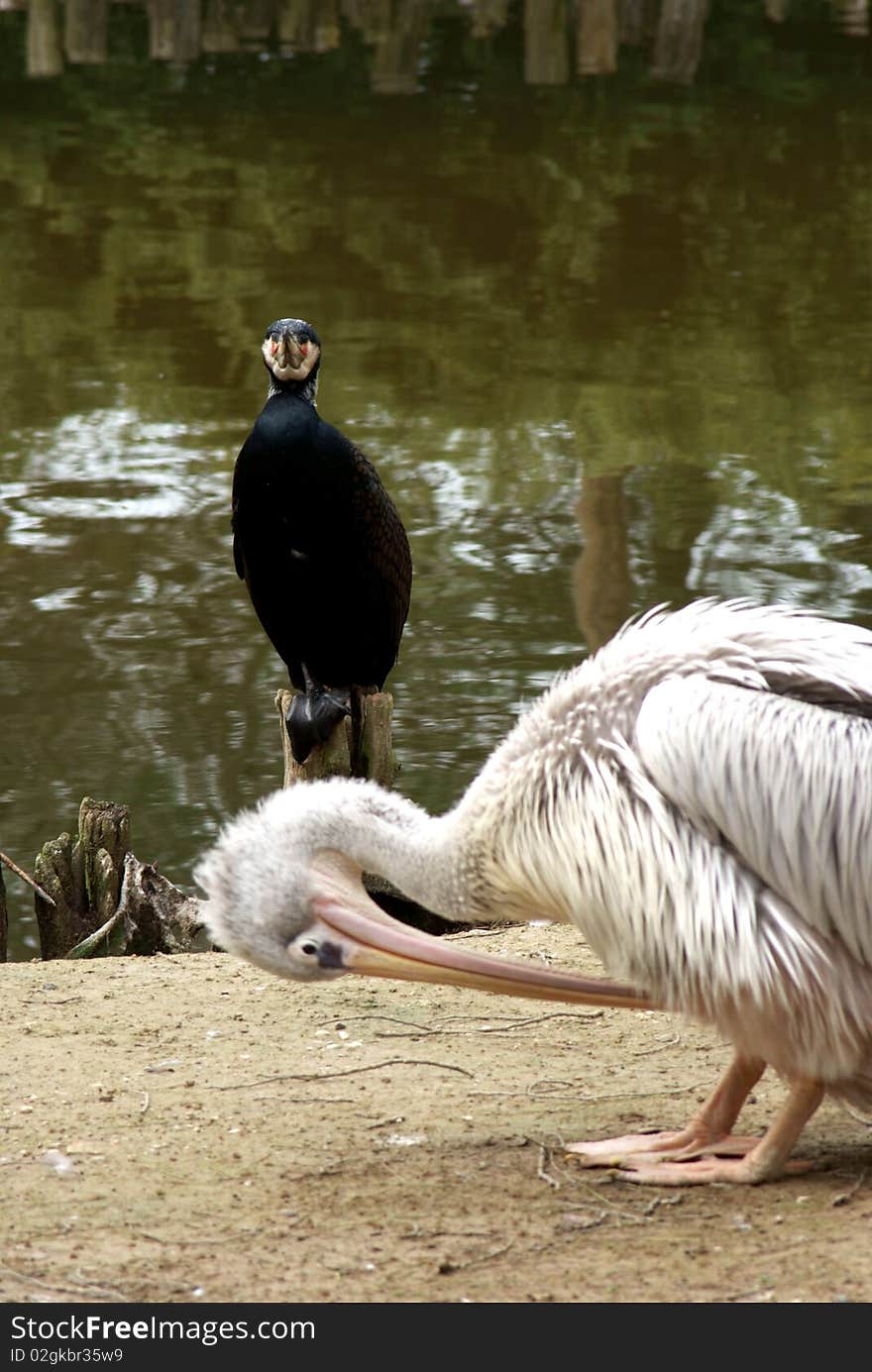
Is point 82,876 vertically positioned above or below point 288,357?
below

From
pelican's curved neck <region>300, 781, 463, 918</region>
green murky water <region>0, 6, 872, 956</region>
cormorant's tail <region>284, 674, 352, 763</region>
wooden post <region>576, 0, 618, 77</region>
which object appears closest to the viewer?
pelican's curved neck <region>300, 781, 463, 918</region>

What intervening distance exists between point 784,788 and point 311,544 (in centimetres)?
215

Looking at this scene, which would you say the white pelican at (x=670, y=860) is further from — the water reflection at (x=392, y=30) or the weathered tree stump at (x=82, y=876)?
the water reflection at (x=392, y=30)

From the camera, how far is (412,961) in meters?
3.63

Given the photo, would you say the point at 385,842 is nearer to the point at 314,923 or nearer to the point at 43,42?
the point at 314,923

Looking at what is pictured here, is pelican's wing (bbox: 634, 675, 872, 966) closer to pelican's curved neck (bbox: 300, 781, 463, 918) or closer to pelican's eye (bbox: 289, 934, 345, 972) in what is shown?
pelican's curved neck (bbox: 300, 781, 463, 918)

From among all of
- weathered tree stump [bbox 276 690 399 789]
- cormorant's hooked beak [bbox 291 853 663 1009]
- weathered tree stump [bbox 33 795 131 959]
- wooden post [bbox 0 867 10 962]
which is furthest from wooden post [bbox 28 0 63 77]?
cormorant's hooked beak [bbox 291 853 663 1009]

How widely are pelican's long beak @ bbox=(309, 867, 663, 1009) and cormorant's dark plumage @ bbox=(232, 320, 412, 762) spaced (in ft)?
5.66

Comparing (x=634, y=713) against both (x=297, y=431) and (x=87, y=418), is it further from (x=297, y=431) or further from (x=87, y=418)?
(x=87, y=418)

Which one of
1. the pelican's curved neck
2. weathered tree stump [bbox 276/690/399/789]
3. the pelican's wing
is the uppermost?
the pelican's wing

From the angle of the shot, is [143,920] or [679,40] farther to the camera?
[679,40]

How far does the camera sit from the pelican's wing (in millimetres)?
3355

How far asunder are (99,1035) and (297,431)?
5.61 ft

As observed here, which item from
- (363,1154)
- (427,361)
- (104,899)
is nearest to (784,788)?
(363,1154)
